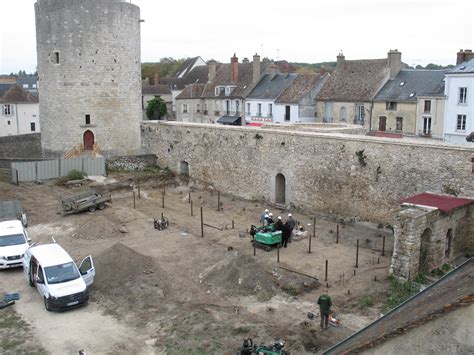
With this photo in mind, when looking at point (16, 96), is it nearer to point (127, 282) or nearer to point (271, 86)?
point (271, 86)

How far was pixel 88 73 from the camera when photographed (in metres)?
26.8

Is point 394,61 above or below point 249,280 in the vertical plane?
above

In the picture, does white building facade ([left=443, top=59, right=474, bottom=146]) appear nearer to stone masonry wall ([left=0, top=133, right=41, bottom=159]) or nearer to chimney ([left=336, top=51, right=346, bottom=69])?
chimney ([left=336, top=51, right=346, bottom=69])

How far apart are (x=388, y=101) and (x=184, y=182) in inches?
635

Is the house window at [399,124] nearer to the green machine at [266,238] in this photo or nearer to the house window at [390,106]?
the house window at [390,106]

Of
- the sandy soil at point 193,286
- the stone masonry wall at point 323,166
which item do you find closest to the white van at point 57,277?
the sandy soil at point 193,286

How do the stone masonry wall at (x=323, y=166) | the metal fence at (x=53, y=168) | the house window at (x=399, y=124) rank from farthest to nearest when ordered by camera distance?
1. the house window at (x=399, y=124)
2. the metal fence at (x=53, y=168)
3. the stone masonry wall at (x=323, y=166)

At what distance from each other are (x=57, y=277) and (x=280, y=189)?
471 inches

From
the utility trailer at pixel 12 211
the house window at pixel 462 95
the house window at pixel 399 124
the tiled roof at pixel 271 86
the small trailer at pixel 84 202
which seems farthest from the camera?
the tiled roof at pixel 271 86

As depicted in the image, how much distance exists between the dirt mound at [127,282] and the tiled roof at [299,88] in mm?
26814

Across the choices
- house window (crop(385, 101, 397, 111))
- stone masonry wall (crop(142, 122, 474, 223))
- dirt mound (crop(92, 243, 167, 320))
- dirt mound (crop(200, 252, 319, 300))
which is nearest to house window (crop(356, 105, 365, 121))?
house window (crop(385, 101, 397, 111))

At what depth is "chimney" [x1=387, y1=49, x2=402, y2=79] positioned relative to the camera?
3584cm

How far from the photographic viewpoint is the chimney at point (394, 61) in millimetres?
35844

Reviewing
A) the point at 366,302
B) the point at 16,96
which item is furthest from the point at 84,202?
the point at 16,96
